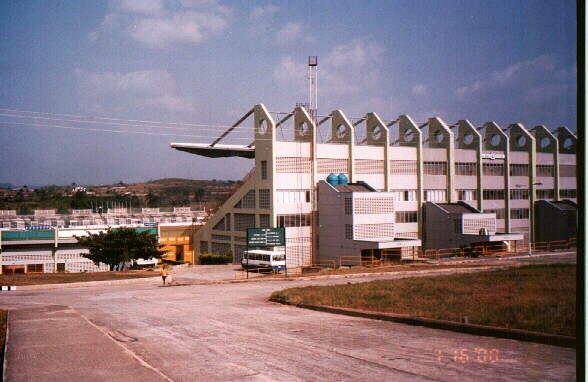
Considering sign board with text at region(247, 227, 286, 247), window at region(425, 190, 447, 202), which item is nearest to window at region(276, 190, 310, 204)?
sign board with text at region(247, 227, 286, 247)

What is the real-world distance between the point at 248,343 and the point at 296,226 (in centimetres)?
3712

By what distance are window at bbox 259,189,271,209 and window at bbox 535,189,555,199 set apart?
3602 centimetres

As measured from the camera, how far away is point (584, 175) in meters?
3.73

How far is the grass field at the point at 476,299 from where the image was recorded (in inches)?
→ 463

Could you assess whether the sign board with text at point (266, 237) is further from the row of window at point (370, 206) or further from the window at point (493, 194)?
the window at point (493, 194)

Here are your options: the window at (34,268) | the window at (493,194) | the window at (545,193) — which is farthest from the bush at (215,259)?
the window at (545,193)

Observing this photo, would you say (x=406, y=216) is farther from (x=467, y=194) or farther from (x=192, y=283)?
(x=192, y=283)

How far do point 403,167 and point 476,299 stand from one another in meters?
39.9

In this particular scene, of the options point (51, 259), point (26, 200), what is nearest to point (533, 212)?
point (51, 259)

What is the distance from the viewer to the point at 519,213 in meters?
62.3

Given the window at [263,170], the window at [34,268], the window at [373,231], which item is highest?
the window at [263,170]

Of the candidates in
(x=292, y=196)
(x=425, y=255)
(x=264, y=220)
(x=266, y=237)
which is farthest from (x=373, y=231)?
(x=266, y=237)

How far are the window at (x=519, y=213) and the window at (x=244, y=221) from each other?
33.2 meters
